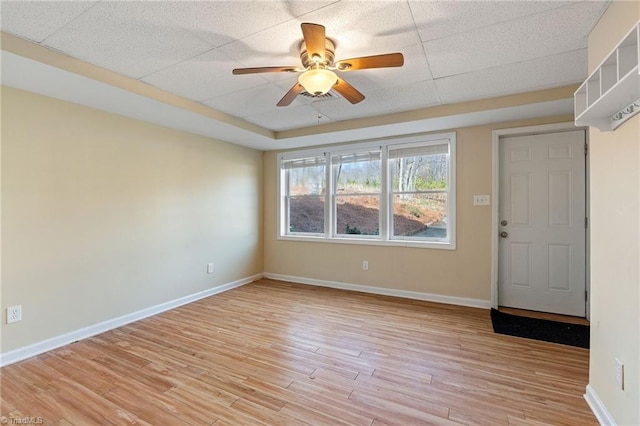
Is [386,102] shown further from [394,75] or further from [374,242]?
[374,242]

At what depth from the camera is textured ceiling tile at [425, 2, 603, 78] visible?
177 centimetres

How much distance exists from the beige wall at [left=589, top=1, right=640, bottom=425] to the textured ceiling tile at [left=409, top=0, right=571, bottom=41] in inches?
16.7

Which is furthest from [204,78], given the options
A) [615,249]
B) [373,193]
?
[615,249]

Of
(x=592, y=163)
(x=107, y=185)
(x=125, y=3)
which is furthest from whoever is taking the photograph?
(x=107, y=185)

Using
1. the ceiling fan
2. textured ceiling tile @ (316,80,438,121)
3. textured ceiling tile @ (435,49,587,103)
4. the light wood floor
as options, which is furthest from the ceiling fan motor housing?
the light wood floor

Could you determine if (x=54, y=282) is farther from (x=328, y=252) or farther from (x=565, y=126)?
(x=565, y=126)

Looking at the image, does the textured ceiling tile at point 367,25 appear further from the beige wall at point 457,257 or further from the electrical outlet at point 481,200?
the electrical outlet at point 481,200

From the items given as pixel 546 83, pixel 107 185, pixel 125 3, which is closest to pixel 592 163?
pixel 546 83

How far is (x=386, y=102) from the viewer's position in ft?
10.4

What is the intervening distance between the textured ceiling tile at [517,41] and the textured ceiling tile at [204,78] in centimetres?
156

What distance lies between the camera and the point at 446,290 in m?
3.85

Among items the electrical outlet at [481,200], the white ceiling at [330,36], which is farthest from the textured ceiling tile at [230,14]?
the electrical outlet at [481,200]

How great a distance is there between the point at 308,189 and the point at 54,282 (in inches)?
133

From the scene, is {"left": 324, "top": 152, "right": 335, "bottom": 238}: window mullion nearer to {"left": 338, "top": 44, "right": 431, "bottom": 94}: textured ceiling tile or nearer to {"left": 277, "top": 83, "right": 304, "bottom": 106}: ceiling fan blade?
{"left": 338, "top": 44, "right": 431, "bottom": 94}: textured ceiling tile
